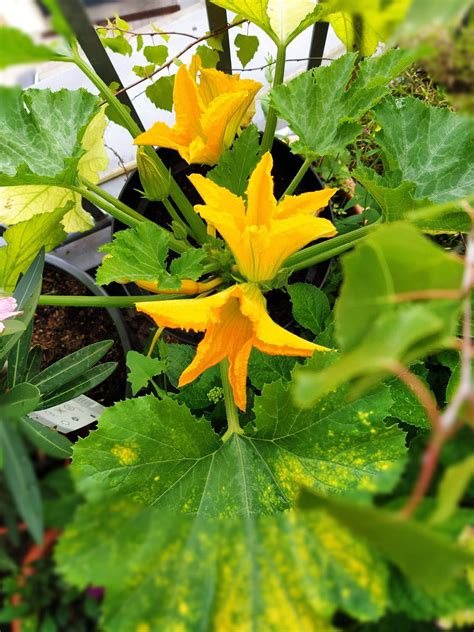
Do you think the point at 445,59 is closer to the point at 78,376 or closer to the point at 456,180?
the point at 456,180

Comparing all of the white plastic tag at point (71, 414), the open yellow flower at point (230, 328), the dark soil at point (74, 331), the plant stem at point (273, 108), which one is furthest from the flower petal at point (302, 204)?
the dark soil at point (74, 331)

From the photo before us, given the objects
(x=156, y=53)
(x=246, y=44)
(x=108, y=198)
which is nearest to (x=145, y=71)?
(x=156, y=53)

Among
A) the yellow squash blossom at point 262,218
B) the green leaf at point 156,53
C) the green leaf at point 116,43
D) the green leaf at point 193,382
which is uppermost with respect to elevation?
the green leaf at point 116,43

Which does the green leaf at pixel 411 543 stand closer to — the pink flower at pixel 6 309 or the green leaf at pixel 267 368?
the pink flower at pixel 6 309

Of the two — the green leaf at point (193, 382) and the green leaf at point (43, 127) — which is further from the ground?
the green leaf at point (43, 127)

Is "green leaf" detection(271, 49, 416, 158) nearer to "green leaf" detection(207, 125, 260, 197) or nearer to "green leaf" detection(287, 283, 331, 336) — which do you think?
"green leaf" detection(207, 125, 260, 197)

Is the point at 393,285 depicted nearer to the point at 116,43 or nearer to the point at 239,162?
the point at 239,162
